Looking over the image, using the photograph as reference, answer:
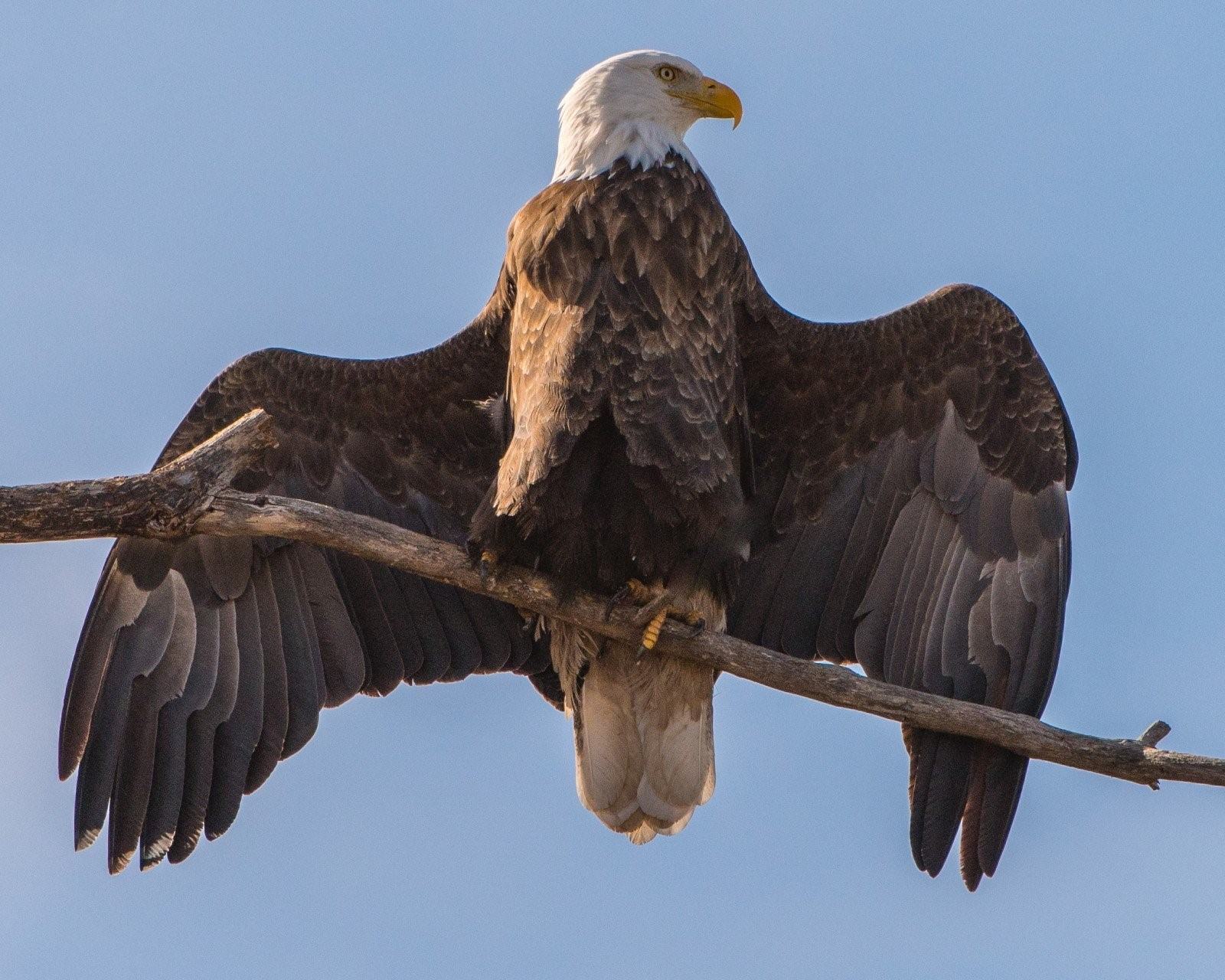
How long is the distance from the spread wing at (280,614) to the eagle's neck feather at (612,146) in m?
0.66

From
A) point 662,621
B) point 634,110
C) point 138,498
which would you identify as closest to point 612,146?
point 634,110

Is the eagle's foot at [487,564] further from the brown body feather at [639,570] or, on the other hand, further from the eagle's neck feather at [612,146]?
the eagle's neck feather at [612,146]

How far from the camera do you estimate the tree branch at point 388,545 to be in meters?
5.58

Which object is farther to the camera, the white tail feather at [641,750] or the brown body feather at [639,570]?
the white tail feather at [641,750]

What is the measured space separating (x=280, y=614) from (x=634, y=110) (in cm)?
276

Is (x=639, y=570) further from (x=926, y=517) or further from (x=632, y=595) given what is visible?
(x=926, y=517)

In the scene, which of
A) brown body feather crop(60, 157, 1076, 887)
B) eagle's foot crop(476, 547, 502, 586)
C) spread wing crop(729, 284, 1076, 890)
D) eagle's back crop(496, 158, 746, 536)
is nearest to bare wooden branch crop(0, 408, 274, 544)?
eagle's foot crop(476, 547, 502, 586)

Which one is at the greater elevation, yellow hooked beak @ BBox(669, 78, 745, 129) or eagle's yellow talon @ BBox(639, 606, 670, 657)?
yellow hooked beak @ BBox(669, 78, 745, 129)

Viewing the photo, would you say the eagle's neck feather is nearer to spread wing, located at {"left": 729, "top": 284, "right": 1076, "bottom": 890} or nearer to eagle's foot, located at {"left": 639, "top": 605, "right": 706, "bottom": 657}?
spread wing, located at {"left": 729, "top": 284, "right": 1076, "bottom": 890}

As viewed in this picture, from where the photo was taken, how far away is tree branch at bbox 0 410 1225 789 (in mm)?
5578

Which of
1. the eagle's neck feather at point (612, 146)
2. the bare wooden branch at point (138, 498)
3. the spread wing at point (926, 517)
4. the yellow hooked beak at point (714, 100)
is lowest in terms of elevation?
the bare wooden branch at point (138, 498)

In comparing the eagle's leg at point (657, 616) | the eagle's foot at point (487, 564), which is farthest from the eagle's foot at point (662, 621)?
the eagle's foot at point (487, 564)

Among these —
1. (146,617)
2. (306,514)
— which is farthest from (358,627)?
(306,514)

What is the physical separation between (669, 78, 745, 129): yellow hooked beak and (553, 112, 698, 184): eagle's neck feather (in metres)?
0.25
